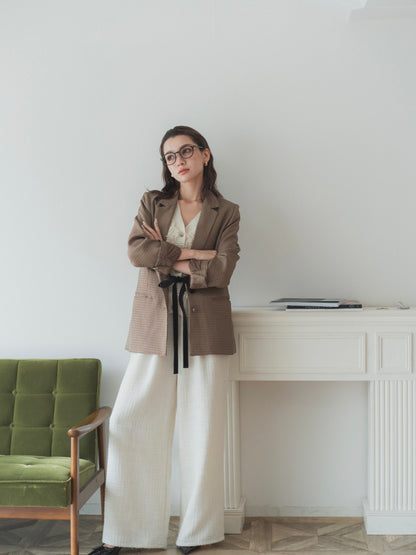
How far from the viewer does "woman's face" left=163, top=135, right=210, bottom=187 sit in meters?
2.94

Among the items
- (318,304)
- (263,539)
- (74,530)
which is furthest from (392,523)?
(74,530)

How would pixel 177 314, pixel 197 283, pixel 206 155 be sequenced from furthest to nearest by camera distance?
pixel 206 155 < pixel 177 314 < pixel 197 283

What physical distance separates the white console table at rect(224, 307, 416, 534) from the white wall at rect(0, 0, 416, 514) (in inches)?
9.8

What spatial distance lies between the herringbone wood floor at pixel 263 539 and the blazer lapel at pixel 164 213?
4.92 feet

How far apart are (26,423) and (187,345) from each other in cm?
95

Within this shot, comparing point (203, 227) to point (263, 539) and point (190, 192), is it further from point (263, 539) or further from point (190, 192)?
point (263, 539)

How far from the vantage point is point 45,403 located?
3174 mm

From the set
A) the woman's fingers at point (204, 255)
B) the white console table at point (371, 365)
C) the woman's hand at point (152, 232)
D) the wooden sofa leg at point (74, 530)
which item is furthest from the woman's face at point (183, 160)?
the wooden sofa leg at point (74, 530)

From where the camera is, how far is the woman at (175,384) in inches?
113

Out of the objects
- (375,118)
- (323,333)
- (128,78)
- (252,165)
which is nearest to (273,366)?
(323,333)

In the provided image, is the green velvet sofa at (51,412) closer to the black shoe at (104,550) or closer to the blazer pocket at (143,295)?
the black shoe at (104,550)

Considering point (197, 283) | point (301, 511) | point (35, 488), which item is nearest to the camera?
point (35, 488)

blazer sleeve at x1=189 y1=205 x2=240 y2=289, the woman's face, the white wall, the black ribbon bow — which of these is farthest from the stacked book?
the woman's face

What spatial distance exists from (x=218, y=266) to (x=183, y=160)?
0.53m
